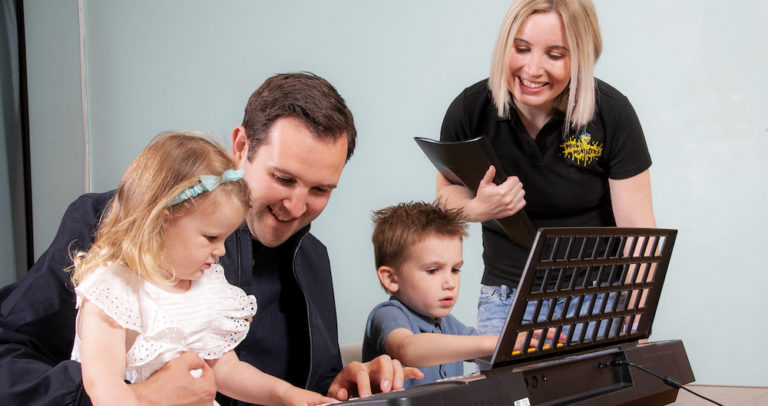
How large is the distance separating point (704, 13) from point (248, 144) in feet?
6.97

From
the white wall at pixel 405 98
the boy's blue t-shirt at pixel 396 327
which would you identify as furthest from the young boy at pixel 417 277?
the white wall at pixel 405 98

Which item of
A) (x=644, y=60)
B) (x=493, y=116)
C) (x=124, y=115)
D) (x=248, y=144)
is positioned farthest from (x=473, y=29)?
(x=248, y=144)

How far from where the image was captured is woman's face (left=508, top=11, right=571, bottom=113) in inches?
68.8

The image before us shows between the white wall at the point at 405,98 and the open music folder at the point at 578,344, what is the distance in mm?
1872

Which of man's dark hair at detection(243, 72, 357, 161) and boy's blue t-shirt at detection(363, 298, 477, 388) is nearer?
man's dark hair at detection(243, 72, 357, 161)

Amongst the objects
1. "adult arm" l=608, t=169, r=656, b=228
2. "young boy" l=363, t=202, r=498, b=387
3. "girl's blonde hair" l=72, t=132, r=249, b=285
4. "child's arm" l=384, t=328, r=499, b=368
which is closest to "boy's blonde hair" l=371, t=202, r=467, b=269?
"young boy" l=363, t=202, r=498, b=387

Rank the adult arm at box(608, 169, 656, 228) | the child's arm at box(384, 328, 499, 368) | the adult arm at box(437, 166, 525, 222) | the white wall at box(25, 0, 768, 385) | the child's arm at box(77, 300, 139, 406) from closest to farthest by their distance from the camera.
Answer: the child's arm at box(77, 300, 139, 406)
the child's arm at box(384, 328, 499, 368)
the adult arm at box(437, 166, 525, 222)
the adult arm at box(608, 169, 656, 228)
the white wall at box(25, 0, 768, 385)

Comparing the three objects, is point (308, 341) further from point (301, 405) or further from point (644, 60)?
point (644, 60)

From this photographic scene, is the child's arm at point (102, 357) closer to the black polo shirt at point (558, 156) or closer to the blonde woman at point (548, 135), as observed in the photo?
the blonde woman at point (548, 135)

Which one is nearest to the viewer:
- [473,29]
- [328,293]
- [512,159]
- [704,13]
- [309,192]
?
[309,192]

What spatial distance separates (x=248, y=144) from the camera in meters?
1.38

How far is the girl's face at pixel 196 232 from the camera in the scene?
3.62ft

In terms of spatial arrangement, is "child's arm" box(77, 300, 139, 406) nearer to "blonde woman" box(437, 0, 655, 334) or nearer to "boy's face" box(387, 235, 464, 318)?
"boy's face" box(387, 235, 464, 318)

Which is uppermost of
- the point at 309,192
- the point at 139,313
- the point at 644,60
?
the point at 644,60
